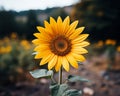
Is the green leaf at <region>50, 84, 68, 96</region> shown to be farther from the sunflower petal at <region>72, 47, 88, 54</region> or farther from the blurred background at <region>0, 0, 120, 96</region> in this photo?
the blurred background at <region>0, 0, 120, 96</region>

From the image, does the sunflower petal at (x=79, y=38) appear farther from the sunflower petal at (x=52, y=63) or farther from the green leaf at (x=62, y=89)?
the green leaf at (x=62, y=89)

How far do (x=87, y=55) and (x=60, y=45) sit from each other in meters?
7.08

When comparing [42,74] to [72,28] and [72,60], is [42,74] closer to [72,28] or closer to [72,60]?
[72,60]

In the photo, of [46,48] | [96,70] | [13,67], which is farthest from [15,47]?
[46,48]

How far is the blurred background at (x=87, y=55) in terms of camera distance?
5.76m

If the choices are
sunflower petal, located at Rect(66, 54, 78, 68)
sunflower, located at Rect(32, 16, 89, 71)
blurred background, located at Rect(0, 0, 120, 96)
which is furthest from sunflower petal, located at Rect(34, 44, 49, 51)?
blurred background, located at Rect(0, 0, 120, 96)

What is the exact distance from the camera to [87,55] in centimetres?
944

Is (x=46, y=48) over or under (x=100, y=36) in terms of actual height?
under

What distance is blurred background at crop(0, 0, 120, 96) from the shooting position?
576 centimetres

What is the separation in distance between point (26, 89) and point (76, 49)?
10.9ft

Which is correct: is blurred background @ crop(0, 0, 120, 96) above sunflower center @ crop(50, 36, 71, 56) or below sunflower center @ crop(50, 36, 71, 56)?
above

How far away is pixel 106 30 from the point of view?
1176cm

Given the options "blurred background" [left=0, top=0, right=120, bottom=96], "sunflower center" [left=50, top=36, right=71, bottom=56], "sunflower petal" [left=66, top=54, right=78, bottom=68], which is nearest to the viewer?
"sunflower petal" [left=66, top=54, right=78, bottom=68]

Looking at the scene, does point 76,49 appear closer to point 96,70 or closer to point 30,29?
point 96,70
